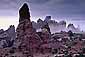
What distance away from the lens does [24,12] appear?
157750mm

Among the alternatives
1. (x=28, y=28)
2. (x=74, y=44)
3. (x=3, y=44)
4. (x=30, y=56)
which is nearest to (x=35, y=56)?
(x=30, y=56)

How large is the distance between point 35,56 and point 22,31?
52.4 ft

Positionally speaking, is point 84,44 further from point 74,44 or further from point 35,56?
point 35,56

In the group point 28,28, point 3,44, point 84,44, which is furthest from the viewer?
point 3,44

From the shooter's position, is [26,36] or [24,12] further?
[24,12]

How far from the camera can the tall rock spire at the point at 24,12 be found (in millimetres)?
155625

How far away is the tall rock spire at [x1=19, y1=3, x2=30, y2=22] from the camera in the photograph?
156 meters

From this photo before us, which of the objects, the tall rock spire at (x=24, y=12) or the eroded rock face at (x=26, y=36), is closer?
the eroded rock face at (x=26, y=36)

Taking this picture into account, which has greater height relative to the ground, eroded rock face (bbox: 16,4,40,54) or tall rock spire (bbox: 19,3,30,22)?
tall rock spire (bbox: 19,3,30,22)

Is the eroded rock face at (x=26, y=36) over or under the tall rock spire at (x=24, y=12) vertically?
under

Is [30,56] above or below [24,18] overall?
below

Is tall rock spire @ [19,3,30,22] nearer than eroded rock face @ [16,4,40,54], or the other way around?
eroded rock face @ [16,4,40,54]

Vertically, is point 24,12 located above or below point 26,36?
above

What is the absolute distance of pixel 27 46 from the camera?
145875mm
